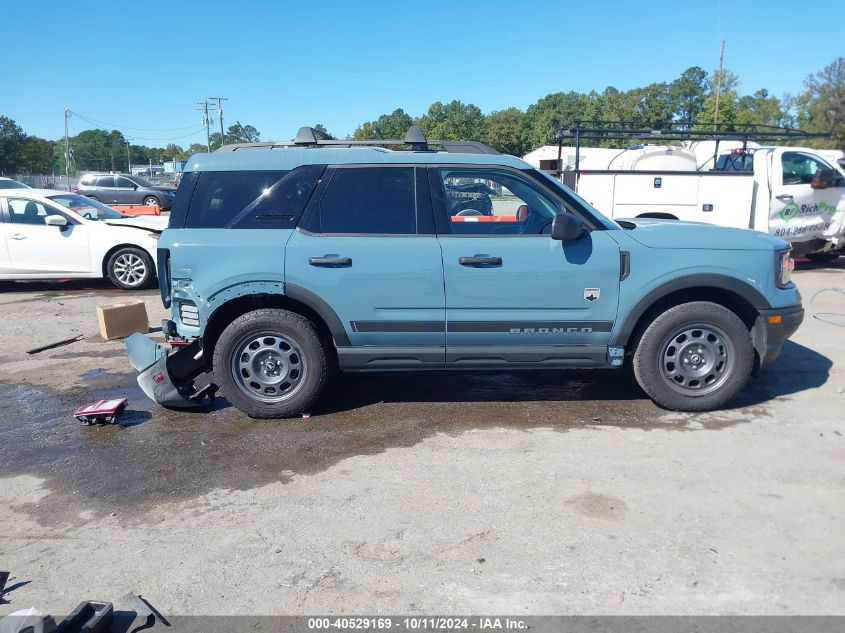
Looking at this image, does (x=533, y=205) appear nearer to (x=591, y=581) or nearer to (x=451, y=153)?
(x=451, y=153)

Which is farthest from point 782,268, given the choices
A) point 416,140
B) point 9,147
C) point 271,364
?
point 9,147

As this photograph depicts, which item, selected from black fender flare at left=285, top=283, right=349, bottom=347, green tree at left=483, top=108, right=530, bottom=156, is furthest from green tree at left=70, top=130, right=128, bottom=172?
black fender flare at left=285, top=283, right=349, bottom=347

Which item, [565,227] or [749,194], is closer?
[565,227]

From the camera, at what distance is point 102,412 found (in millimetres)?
4973

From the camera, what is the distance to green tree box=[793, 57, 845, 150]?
177ft

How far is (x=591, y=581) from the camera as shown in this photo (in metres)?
2.98

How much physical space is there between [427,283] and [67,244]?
803 cm

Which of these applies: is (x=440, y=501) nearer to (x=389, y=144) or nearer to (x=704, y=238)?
(x=704, y=238)

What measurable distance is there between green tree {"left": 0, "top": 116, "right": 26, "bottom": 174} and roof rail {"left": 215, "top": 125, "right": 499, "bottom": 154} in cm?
7888

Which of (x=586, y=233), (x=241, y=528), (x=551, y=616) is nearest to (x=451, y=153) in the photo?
(x=586, y=233)

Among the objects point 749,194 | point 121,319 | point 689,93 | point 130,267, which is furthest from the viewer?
point 689,93

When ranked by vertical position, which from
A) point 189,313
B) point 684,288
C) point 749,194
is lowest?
point 189,313

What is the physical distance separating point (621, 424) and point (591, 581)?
6.71 ft

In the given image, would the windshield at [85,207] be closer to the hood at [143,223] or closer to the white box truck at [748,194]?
the hood at [143,223]
